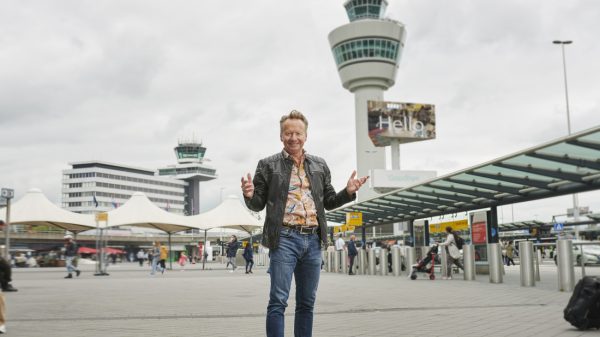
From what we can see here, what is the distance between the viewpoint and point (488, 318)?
7715mm

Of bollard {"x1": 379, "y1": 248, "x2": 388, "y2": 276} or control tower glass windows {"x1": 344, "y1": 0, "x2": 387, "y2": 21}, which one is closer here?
bollard {"x1": 379, "y1": 248, "x2": 388, "y2": 276}

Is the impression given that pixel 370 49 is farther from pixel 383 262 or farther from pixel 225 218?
pixel 383 262

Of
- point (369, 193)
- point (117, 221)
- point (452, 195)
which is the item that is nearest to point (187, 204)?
point (369, 193)

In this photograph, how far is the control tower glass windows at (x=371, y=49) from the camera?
284 ft

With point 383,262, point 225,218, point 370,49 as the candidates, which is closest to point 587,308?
point 383,262

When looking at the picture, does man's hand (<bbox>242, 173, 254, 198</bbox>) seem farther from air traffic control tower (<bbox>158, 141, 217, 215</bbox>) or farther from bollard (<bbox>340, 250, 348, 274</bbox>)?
air traffic control tower (<bbox>158, 141, 217, 215</bbox>)

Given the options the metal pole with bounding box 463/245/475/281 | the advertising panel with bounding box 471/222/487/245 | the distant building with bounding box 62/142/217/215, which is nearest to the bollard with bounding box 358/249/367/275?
the advertising panel with bounding box 471/222/487/245

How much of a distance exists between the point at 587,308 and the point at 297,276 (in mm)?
3853

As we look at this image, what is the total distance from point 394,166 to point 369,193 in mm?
8250

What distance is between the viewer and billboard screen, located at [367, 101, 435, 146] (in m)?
73.6

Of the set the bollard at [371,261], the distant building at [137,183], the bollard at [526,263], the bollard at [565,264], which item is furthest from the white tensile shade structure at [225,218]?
the distant building at [137,183]

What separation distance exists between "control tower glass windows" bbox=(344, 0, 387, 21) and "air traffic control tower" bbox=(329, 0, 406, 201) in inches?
77.3

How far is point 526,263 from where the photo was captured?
13.5 metres

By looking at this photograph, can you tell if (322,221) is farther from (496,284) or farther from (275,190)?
(496,284)
